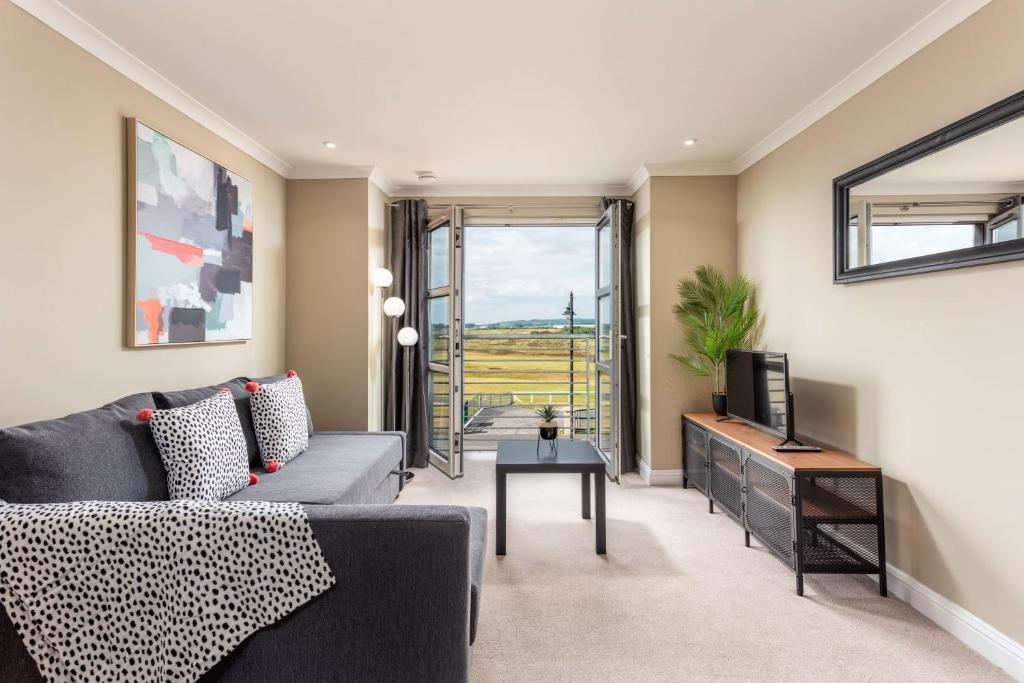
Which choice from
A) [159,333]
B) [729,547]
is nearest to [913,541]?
[729,547]

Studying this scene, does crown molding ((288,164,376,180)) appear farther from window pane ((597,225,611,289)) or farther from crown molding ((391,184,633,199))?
window pane ((597,225,611,289))

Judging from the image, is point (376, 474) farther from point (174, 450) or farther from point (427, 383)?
point (427, 383)

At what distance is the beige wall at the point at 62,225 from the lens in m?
1.91

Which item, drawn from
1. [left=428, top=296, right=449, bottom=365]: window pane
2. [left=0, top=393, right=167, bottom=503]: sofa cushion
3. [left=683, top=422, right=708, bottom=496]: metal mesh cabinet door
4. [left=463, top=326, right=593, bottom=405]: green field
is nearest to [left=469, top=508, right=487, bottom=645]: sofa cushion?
[left=0, top=393, right=167, bottom=503]: sofa cushion

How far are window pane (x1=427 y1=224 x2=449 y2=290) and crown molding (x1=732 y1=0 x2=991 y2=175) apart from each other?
2587mm

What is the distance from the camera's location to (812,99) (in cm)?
289

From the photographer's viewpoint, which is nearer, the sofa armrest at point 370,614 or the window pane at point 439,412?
the sofa armrest at point 370,614

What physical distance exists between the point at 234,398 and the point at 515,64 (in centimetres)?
240

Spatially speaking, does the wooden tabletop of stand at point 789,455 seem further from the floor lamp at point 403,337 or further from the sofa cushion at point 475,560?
the floor lamp at point 403,337

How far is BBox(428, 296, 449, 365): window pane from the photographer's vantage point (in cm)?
448

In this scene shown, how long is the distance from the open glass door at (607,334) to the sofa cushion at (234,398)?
242 centimetres

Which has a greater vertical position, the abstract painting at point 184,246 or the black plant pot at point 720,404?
the abstract painting at point 184,246

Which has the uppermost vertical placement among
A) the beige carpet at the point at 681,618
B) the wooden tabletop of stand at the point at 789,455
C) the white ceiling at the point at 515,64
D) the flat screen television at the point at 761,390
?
the white ceiling at the point at 515,64

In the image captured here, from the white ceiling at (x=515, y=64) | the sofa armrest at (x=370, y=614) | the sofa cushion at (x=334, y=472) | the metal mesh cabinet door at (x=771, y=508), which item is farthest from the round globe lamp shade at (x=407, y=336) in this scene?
the sofa armrest at (x=370, y=614)
